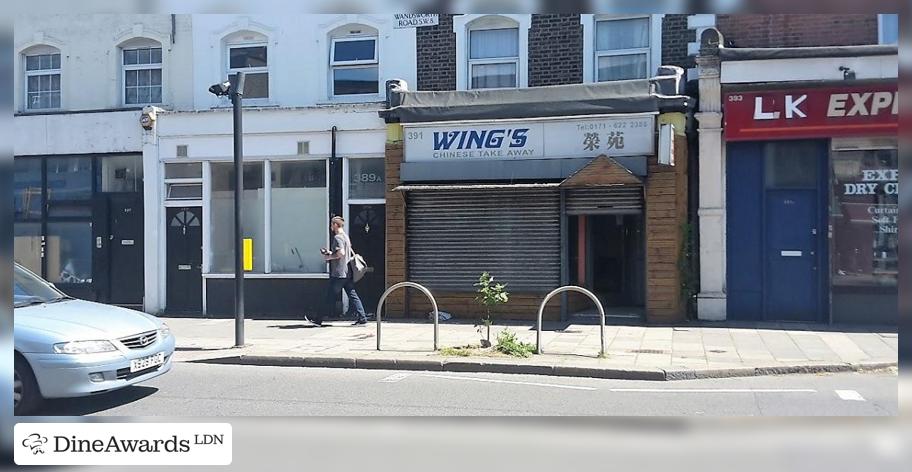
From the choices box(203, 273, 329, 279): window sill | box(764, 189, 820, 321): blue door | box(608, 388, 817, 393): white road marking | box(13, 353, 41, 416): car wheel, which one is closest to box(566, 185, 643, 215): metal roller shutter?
box(764, 189, 820, 321): blue door

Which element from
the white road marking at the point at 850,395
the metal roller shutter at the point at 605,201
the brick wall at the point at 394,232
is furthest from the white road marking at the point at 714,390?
the brick wall at the point at 394,232

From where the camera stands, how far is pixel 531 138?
1346 cm

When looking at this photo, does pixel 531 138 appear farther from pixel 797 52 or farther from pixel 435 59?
pixel 797 52

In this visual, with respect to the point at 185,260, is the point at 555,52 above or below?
above

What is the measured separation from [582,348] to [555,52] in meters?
5.79

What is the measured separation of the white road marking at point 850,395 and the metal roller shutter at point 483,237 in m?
5.70

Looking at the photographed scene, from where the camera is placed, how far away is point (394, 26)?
1416 centimetres

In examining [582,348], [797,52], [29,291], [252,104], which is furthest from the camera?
[252,104]

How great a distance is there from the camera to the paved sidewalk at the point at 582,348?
369 inches

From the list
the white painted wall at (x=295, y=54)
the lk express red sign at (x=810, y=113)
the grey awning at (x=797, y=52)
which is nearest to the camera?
the grey awning at (x=797, y=52)

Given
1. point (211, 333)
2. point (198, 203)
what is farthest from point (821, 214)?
point (198, 203)

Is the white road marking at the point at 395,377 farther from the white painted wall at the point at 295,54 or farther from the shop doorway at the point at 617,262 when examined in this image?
the white painted wall at the point at 295,54

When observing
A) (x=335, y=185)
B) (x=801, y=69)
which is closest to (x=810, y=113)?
(x=801, y=69)

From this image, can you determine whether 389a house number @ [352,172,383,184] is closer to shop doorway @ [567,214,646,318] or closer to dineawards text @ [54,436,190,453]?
shop doorway @ [567,214,646,318]
